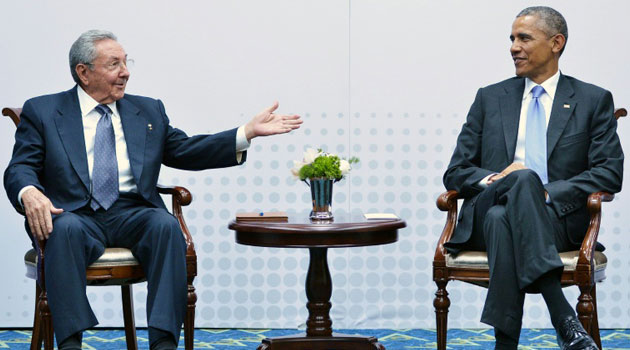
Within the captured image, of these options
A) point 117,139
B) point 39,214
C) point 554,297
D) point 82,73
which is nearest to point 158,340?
point 39,214

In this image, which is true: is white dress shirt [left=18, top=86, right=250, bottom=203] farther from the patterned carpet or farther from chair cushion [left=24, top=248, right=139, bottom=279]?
the patterned carpet

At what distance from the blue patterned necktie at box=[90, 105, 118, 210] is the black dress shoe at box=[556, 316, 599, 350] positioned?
6.11 ft

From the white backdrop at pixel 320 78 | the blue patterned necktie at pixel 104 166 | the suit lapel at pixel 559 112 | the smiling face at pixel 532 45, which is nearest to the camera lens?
the blue patterned necktie at pixel 104 166

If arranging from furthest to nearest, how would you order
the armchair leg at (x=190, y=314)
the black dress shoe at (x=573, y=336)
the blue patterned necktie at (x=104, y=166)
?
the blue patterned necktie at (x=104, y=166) < the armchair leg at (x=190, y=314) < the black dress shoe at (x=573, y=336)

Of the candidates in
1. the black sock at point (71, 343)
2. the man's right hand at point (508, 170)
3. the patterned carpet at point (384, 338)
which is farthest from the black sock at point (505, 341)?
the black sock at point (71, 343)

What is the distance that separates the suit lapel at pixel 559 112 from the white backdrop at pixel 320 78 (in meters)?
1.11

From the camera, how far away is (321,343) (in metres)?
4.21

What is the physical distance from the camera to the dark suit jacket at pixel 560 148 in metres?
3.95

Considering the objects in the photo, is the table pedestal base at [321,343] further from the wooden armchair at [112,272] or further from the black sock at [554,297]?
the black sock at [554,297]

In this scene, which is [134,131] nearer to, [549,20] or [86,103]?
[86,103]

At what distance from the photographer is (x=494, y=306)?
3.58 meters

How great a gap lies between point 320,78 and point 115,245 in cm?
180

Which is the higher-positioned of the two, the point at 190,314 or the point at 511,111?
the point at 511,111

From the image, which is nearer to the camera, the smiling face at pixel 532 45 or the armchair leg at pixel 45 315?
the armchair leg at pixel 45 315
